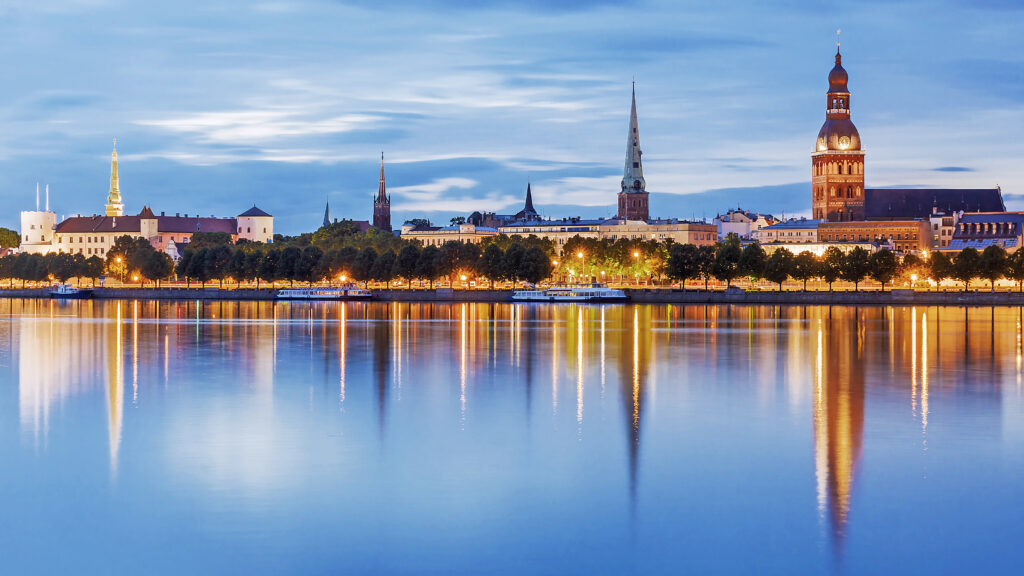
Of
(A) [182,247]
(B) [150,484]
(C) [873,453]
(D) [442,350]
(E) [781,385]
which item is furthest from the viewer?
(A) [182,247]

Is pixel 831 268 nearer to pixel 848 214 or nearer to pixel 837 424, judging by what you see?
pixel 848 214

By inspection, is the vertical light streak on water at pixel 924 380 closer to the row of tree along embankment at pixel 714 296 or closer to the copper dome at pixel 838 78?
the row of tree along embankment at pixel 714 296

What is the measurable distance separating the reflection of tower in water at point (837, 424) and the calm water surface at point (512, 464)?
0.22 feet

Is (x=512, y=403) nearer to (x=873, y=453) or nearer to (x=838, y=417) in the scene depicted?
(x=838, y=417)

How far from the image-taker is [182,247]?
533ft

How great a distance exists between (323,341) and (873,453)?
27.1 meters

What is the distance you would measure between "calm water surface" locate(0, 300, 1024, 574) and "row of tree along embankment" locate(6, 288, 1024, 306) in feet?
159

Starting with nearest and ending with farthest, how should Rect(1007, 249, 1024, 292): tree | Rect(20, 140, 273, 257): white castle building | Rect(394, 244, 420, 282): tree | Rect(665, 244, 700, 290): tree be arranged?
Rect(1007, 249, 1024, 292): tree, Rect(665, 244, 700, 290): tree, Rect(394, 244, 420, 282): tree, Rect(20, 140, 273, 257): white castle building

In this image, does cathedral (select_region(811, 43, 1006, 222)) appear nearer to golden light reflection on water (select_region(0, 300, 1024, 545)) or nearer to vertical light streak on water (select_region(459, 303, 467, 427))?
golden light reflection on water (select_region(0, 300, 1024, 545))

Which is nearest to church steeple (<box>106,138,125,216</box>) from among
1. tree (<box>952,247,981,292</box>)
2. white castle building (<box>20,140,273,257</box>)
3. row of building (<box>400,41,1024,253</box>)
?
white castle building (<box>20,140,273,257</box>)

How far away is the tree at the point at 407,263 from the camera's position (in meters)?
99.6

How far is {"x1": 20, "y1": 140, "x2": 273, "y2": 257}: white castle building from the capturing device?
539 ft

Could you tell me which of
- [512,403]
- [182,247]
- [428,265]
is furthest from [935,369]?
[182,247]

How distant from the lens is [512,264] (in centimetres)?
9744
